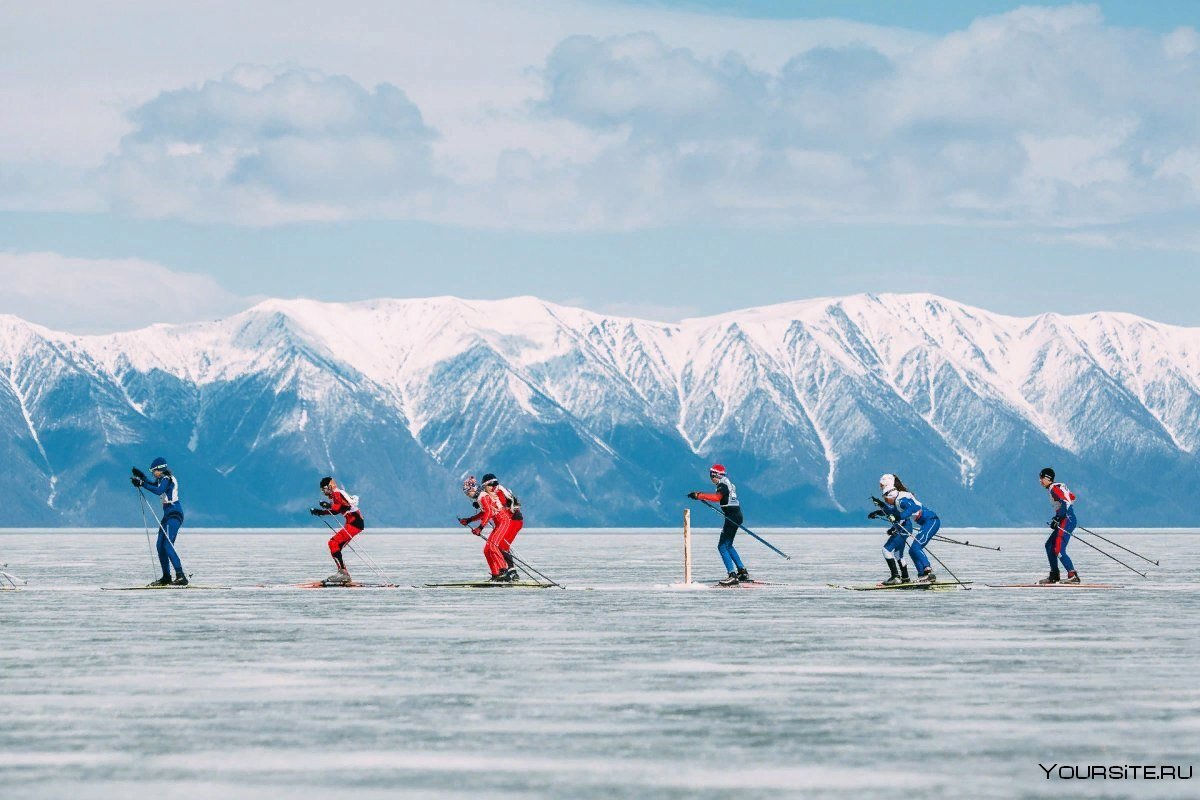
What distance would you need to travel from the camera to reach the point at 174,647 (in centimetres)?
2355

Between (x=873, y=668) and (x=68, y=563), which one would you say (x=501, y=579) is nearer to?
(x=873, y=668)

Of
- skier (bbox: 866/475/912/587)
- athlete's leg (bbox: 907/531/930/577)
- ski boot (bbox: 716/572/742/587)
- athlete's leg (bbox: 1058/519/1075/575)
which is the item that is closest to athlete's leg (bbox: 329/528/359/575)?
ski boot (bbox: 716/572/742/587)

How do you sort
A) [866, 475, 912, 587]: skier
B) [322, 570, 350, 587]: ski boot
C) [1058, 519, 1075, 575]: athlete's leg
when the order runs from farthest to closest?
1. [1058, 519, 1075, 575]: athlete's leg
2. [322, 570, 350, 587]: ski boot
3. [866, 475, 912, 587]: skier

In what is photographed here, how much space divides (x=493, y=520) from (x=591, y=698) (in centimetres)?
1941

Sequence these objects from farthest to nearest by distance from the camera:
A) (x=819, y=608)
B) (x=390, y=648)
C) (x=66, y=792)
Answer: (x=819, y=608) < (x=390, y=648) < (x=66, y=792)

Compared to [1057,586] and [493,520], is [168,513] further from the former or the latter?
[1057,586]

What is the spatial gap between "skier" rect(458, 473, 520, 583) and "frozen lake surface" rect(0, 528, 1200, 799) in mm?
4375

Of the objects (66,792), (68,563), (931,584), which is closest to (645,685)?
(66,792)

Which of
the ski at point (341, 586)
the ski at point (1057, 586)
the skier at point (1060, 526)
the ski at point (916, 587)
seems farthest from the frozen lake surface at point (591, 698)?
the ski at point (1057, 586)

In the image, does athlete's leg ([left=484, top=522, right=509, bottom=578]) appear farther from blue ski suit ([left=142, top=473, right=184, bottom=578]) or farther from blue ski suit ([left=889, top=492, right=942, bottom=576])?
blue ski suit ([left=889, top=492, right=942, bottom=576])

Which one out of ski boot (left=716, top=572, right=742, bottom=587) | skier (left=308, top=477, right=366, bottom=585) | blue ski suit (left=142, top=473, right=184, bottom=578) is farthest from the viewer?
ski boot (left=716, top=572, right=742, bottom=587)

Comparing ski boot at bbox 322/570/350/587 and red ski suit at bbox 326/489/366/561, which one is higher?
red ski suit at bbox 326/489/366/561

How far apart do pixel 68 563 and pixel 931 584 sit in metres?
33.5

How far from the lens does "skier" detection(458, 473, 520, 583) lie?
3709 centimetres
